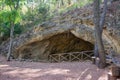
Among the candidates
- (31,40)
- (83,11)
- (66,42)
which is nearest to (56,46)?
(66,42)

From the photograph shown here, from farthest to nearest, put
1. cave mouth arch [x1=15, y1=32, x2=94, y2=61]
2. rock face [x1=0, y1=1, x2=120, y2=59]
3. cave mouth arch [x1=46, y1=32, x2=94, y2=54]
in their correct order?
cave mouth arch [x1=15, y1=32, x2=94, y2=61], cave mouth arch [x1=46, y1=32, x2=94, y2=54], rock face [x1=0, y1=1, x2=120, y2=59]

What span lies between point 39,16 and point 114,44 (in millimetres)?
10898

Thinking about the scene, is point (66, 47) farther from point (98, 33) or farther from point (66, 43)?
point (98, 33)

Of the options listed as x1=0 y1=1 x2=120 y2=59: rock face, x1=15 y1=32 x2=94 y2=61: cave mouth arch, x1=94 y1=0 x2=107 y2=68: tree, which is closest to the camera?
x1=94 y1=0 x2=107 y2=68: tree

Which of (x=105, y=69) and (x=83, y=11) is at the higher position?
(x=83, y=11)

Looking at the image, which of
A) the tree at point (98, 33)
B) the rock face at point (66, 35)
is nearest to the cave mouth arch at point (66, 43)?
the rock face at point (66, 35)

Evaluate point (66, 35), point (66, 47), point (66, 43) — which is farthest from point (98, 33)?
point (66, 47)

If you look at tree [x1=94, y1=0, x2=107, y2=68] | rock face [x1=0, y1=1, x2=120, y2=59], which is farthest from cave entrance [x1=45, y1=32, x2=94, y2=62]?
tree [x1=94, y1=0, x2=107, y2=68]

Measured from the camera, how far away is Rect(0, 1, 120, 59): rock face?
12438 mm

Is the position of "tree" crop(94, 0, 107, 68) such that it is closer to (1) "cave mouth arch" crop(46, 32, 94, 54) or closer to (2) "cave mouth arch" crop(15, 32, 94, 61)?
(1) "cave mouth arch" crop(46, 32, 94, 54)

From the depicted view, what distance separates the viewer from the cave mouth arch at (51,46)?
17.0 meters

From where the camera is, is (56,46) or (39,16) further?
(39,16)

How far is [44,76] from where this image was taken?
797 centimetres

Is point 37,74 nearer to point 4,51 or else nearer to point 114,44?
point 114,44
